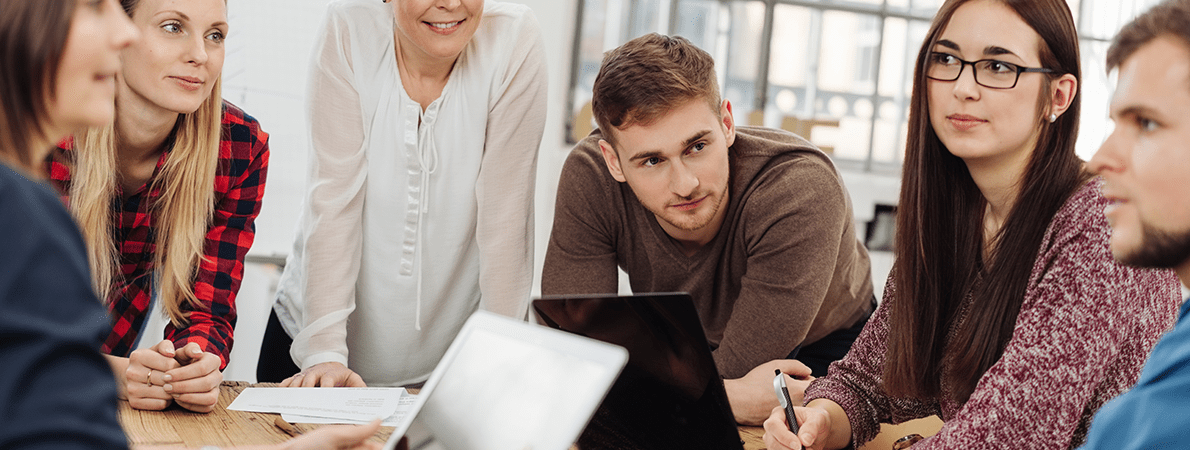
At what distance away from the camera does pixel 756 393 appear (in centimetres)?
140

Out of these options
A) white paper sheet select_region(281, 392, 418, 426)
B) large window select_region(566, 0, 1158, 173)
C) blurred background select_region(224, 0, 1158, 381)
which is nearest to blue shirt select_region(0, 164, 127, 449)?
white paper sheet select_region(281, 392, 418, 426)

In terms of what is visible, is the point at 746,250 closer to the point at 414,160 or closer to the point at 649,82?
the point at 649,82

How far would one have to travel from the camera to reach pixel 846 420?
4.25 feet

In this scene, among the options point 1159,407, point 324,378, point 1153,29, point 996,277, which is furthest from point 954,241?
point 324,378

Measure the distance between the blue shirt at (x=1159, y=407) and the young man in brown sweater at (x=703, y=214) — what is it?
71 centimetres

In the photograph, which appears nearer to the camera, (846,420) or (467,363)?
(467,363)

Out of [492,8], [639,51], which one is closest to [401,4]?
[492,8]

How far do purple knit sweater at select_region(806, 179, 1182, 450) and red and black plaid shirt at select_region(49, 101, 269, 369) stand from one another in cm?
119

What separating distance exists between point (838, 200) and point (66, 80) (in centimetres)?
132

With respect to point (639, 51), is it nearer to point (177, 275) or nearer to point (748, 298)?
point (748, 298)

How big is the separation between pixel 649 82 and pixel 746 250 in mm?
364

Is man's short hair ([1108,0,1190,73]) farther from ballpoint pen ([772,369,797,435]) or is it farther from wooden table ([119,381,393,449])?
wooden table ([119,381,393,449])

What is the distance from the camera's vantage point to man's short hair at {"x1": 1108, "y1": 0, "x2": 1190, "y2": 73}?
80 centimetres

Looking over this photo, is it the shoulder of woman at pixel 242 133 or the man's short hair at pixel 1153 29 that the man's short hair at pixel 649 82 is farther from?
the man's short hair at pixel 1153 29
